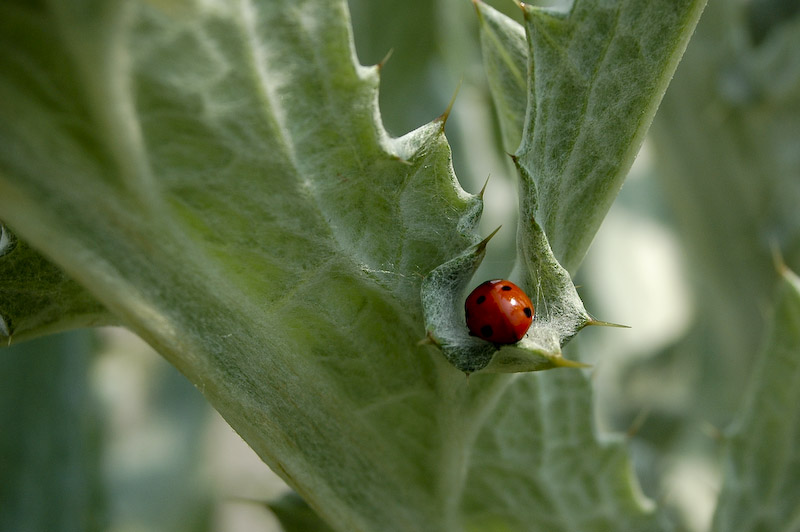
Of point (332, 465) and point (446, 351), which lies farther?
point (332, 465)

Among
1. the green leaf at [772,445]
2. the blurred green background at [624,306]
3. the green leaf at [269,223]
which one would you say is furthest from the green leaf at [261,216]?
the green leaf at [772,445]

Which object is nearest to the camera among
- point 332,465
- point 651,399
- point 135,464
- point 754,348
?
point 332,465

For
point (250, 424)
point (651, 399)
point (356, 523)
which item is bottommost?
point (651, 399)

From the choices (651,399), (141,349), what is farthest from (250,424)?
(651,399)

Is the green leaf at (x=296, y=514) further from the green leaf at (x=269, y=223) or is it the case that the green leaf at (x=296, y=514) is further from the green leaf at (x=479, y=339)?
the green leaf at (x=479, y=339)

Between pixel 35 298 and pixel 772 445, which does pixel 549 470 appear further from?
pixel 35 298

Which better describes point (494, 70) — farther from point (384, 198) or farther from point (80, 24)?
point (80, 24)

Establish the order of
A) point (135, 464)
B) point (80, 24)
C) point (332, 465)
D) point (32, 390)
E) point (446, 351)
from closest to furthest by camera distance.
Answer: point (80, 24)
point (446, 351)
point (332, 465)
point (32, 390)
point (135, 464)
